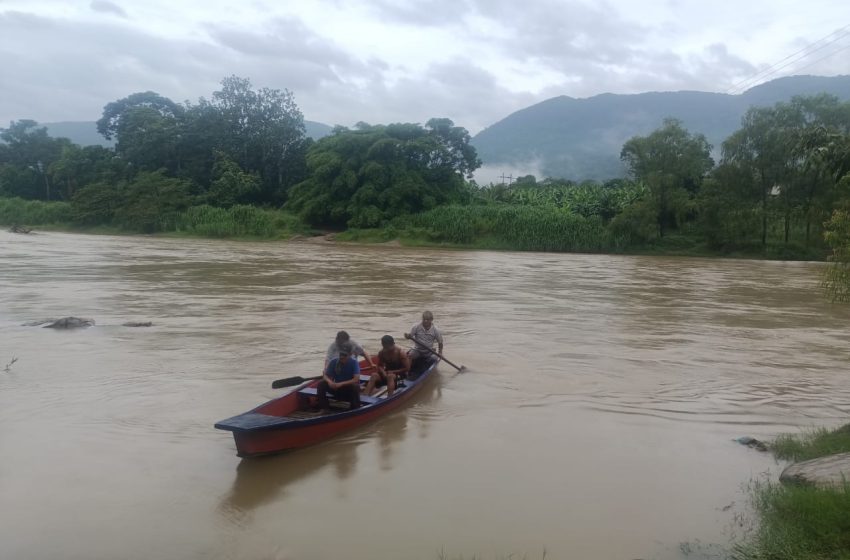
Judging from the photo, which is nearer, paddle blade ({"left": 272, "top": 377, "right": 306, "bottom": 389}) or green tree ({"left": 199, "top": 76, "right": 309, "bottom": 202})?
paddle blade ({"left": 272, "top": 377, "right": 306, "bottom": 389})

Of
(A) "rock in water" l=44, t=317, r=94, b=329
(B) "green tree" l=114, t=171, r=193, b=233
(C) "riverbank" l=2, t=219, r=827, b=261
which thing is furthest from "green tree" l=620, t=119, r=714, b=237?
(A) "rock in water" l=44, t=317, r=94, b=329

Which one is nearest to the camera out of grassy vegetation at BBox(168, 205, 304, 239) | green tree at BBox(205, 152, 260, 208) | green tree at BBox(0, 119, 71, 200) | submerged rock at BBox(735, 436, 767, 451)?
submerged rock at BBox(735, 436, 767, 451)

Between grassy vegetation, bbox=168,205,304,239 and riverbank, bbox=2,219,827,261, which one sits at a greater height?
grassy vegetation, bbox=168,205,304,239

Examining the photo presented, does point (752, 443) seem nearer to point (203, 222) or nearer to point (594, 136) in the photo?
point (203, 222)

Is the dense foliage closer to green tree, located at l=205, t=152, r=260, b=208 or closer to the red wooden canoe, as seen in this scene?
green tree, located at l=205, t=152, r=260, b=208

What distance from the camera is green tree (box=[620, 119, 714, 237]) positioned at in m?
41.3

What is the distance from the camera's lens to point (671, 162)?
41531mm

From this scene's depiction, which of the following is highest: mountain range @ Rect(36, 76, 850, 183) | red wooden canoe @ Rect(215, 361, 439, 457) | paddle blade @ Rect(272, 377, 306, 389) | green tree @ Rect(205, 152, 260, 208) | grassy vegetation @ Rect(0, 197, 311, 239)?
mountain range @ Rect(36, 76, 850, 183)

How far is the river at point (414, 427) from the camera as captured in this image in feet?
17.0

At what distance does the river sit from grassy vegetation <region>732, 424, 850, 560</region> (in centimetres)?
30

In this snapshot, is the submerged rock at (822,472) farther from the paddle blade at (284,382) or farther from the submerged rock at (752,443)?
the paddle blade at (284,382)


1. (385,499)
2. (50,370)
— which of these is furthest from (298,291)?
(385,499)

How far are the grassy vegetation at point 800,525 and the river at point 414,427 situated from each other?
296 millimetres

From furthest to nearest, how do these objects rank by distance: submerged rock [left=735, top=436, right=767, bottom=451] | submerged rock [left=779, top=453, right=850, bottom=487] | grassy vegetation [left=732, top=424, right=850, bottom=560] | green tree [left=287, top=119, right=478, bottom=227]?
green tree [left=287, top=119, right=478, bottom=227]
submerged rock [left=735, top=436, right=767, bottom=451]
submerged rock [left=779, top=453, right=850, bottom=487]
grassy vegetation [left=732, top=424, right=850, bottom=560]
